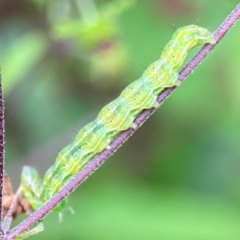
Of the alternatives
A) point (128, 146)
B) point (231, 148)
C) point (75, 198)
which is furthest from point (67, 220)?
point (231, 148)

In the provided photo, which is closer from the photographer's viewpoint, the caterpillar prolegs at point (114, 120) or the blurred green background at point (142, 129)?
the caterpillar prolegs at point (114, 120)

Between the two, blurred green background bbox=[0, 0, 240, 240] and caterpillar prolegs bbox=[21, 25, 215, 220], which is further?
blurred green background bbox=[0, 0, 240, 240]

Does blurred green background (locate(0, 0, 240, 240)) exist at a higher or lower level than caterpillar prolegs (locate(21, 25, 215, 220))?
higher

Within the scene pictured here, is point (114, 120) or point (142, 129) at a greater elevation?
point (142, 129)

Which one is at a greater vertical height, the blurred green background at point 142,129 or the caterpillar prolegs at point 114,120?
the blurred green background at point 142,129

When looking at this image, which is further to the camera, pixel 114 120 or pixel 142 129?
pixel 142 129
